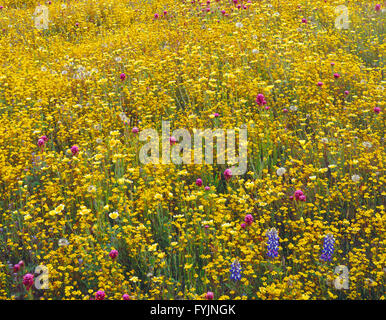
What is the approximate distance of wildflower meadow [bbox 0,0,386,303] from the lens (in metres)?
3.02

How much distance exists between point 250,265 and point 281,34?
16.4ft

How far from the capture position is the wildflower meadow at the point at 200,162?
3.02 meters

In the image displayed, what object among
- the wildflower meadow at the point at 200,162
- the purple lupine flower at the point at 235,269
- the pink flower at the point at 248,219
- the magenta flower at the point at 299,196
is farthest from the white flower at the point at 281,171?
the purple lupine flower at the point at 235,269

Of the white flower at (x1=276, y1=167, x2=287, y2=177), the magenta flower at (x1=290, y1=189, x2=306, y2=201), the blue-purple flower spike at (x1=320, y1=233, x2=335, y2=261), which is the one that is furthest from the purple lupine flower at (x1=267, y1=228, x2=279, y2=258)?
the white flower at (x1=276, y1=167, x2=287, y2=177)

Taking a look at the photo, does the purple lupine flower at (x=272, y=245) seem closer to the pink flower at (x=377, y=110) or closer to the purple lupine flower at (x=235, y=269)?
the purple lupine flower at (x=235, y=269)

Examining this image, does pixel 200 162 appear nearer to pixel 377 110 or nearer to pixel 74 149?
pixel 74 149

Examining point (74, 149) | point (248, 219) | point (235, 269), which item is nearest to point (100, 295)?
point (235, 269)

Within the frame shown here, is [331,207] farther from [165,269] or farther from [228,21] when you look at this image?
[228,21]

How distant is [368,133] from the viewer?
4.55 m

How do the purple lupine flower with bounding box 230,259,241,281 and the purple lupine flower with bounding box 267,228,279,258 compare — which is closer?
Answer: the purple lupine flower with bounding box 230,259,241,281

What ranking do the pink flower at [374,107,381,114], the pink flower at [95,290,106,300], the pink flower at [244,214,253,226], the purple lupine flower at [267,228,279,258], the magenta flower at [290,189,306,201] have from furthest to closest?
the pink flower at [374,107,381,114]
the magenta flower at [290,189,306,201]
the pink flower at [244,214,253,226]
the purple lupine flower at [267,228,279,258]
the pink flower at [95,290,106,300]

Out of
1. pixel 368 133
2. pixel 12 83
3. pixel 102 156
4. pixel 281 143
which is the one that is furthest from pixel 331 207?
pixel 12 83

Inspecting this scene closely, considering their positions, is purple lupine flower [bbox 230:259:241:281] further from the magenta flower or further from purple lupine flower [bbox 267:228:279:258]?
the magenta flower

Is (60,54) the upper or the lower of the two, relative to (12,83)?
upper
